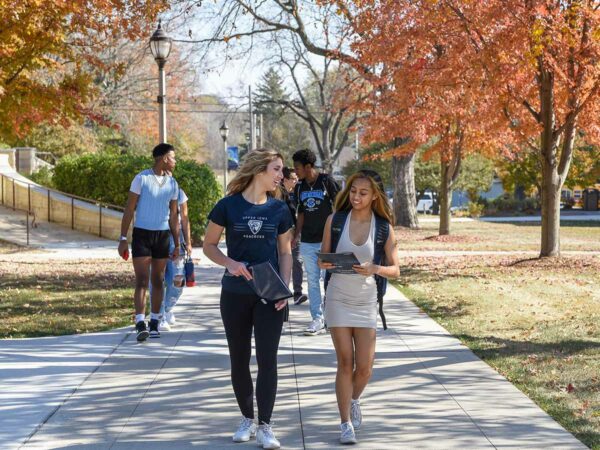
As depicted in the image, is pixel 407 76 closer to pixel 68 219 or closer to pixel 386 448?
pixel 68 219

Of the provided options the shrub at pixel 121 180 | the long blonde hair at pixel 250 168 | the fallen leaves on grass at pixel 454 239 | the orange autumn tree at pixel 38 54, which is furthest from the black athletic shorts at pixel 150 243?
the fallen leaves on grass at pixel 454 239

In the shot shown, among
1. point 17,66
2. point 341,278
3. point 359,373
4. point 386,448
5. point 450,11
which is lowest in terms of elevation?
point 386,448

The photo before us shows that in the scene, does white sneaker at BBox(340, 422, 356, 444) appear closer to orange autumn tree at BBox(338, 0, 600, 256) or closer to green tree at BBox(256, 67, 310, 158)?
orange autumn tree at BBox(338, 0, 600, 256)

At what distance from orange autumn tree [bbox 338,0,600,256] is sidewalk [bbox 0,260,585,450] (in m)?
7.18

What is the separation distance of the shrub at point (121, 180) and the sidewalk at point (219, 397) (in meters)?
13.8

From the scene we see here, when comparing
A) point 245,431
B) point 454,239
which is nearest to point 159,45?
point 245,431

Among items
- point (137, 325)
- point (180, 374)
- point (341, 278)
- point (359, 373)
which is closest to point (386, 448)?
point (359, 373)

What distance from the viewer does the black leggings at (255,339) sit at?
5.75 metres

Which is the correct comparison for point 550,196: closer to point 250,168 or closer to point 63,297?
point 63,297

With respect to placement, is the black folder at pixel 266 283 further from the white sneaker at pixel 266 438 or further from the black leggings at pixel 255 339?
the white sneaker at pixel 266 438

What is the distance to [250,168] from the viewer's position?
5.82 meters

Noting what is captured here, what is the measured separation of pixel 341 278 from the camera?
595 cm

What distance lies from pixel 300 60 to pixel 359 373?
3615cm

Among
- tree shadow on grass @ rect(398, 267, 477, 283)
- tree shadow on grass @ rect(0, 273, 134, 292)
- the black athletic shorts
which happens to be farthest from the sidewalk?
tree shadow on grass @ rect(398, 267, 477, 283)
